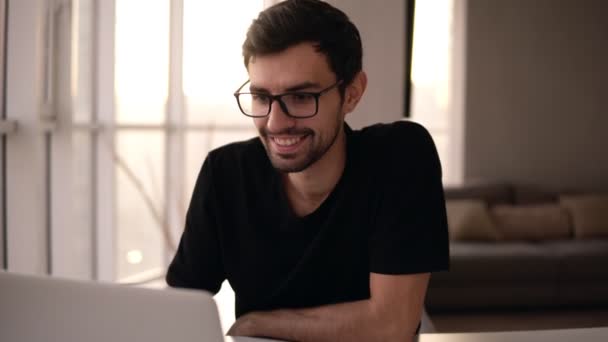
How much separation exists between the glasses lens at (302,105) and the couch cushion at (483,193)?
2943 millimetres

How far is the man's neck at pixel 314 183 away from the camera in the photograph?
3.60ft

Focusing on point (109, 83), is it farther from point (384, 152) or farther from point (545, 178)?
point (545, 178)

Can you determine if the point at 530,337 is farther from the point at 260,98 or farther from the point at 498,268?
the point at 498,268

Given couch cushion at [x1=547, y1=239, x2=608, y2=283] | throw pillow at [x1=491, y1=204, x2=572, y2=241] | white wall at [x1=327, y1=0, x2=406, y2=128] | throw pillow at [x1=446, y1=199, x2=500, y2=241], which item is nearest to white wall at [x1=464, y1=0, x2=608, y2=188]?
throw pillow at [x1=491, y1=204, x2=572, y2=241]

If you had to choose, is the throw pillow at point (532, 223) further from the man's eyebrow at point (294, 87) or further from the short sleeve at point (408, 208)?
the man's eyebrow at point (294, 87)

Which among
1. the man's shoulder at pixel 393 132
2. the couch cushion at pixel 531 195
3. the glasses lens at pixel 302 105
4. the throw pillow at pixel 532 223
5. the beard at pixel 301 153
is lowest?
the throw pillow at pixel 532 223

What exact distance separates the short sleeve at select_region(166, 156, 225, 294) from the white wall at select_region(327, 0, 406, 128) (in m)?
0.88

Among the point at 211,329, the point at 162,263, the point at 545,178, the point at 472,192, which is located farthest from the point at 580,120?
the point at 211,329

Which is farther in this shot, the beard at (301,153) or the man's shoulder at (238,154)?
the man's shoulder at (238,154)

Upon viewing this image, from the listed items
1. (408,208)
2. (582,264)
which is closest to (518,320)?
(582,264)

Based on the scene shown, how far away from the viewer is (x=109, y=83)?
2.38 m

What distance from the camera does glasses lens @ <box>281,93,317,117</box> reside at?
1.06 metres

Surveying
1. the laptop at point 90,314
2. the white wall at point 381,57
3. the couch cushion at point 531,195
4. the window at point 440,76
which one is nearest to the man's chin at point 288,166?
the laptop at point 90,314

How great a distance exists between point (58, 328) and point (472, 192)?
386 centimetres
